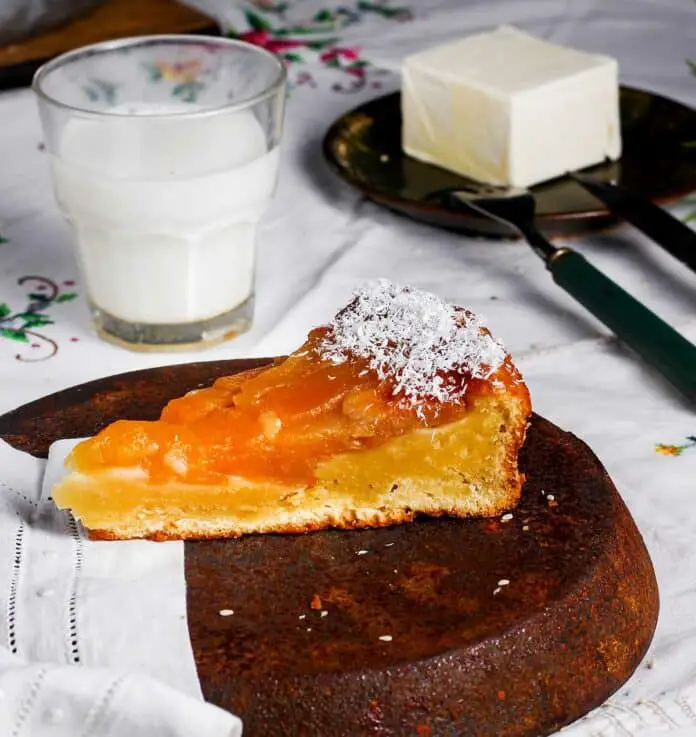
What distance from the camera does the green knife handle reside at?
1670 millimetres

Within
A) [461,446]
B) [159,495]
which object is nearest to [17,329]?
[159,495]

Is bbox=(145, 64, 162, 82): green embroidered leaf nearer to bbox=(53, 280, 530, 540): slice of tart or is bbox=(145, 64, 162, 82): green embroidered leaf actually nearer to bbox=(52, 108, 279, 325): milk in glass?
bbox=(52, 108, 279, 325): milk in glass

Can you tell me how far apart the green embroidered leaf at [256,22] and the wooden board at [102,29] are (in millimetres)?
233

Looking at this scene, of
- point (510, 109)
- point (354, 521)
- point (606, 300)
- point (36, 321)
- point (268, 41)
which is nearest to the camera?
point (354, 521)

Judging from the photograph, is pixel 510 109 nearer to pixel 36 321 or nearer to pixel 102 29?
pixel 36 321

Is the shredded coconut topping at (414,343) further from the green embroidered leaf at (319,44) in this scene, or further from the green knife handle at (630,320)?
the green embroidered leaf at (319,44)

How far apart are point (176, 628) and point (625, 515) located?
1.53 feet

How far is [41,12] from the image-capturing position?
2582 mm

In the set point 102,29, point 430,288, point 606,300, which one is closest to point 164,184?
point 430,288

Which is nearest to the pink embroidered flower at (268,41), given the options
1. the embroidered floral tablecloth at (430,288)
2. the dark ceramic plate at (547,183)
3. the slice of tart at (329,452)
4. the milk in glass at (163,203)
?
the embroidered floral tablecloth at (430,288)

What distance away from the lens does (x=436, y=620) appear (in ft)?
3.70

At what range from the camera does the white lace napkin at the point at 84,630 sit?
1.02 meters

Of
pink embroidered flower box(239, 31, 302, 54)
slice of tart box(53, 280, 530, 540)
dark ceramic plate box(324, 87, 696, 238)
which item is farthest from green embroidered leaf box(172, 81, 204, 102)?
pink embroidered flower box(239, 31, 302, 54)

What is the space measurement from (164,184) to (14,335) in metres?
0.36
